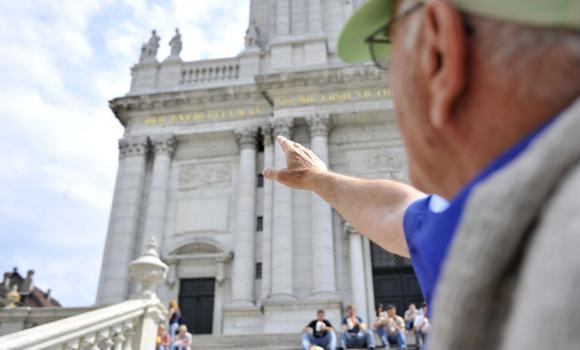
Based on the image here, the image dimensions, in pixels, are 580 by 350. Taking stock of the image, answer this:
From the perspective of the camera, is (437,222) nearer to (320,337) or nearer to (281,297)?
(320,337)

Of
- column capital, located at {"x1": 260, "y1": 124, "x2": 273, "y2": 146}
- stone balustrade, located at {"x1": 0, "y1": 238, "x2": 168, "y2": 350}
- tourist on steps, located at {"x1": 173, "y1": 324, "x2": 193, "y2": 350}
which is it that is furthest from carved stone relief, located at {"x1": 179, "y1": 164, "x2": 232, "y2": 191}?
stone balustrade, located at {"x1": 0, "y1": 238, "x2": 168, "y2": 350}

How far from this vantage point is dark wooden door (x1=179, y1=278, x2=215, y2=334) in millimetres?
17797

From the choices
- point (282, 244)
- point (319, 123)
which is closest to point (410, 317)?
point (282, 244)

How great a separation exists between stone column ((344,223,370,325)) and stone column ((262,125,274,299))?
2.86 meters

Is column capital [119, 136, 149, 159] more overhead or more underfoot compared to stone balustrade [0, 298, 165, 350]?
more overhead

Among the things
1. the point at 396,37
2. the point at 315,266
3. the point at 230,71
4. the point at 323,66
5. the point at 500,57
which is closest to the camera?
the point at 500,57

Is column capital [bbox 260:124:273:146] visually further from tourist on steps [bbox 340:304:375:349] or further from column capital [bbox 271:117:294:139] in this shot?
tourist on steps [bbox 340:304:375:349]

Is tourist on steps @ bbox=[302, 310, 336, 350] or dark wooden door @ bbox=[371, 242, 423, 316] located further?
dark wooden door @ bbox=[371, 242, 423, 316]

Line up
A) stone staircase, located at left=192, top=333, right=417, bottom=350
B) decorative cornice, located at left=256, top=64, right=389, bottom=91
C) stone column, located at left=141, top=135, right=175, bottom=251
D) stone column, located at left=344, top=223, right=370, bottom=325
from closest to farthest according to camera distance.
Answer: stone staircase, located at left=192, top=333, right=417, bottom=350
stone column, located at left=344, top=223, right=370, bottom=325
stone column, located at left=141, top=135, right=175, bottom=251
decorative cornice, located at left=256, top=64, right=389, bottom=91

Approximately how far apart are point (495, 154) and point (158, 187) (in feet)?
65.2

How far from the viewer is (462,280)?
668mm

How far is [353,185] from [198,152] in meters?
19.5

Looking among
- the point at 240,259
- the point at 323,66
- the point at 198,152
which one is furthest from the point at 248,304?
the point at 323,66

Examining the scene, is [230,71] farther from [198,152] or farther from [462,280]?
[462,280]
